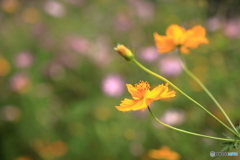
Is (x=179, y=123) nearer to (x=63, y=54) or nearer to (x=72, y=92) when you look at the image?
(x=72, y=92)

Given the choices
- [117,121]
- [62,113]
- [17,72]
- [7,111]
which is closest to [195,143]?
[117,121]

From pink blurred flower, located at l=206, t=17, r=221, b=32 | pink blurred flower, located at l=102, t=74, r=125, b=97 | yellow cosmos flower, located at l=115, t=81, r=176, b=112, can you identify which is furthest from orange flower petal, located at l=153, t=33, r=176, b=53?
pink blurred flower, located at l=102, t=74, r=125, b=97

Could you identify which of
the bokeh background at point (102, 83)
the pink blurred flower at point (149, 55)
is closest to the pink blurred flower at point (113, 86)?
the bokeh background at point (102, 83)

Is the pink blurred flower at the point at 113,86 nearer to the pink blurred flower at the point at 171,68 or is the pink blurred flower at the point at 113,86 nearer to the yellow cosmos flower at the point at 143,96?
the pink blurred flower at the point at 171,68

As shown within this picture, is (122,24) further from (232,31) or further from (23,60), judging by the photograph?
(232,31)

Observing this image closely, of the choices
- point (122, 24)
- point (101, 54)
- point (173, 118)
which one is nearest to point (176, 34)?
point (173, 118)

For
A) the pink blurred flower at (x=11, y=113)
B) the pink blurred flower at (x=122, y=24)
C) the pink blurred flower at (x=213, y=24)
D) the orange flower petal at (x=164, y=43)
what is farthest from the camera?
the pink blurred flower at (x=122, y=24)

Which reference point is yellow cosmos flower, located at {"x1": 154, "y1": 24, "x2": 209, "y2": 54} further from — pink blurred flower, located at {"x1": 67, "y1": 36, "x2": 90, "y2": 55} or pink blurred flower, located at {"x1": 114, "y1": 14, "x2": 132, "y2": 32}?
pink blurred flower, located at {"x1": 114, "y1": 14, "x2": 132, "y2": 32}
